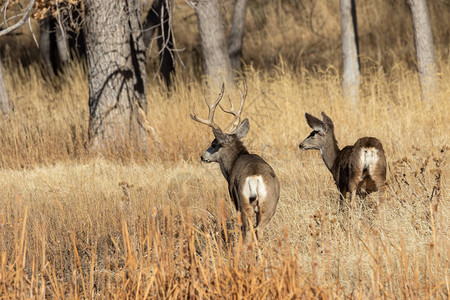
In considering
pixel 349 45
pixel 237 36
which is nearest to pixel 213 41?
pixel 349 45

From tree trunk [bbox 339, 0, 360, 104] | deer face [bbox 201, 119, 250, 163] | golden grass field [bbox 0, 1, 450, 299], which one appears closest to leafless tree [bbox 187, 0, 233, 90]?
golden grass field [bbox 0, 1, 450, 299]

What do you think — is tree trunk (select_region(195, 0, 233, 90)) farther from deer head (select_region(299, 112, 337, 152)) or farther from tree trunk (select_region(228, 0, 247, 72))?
deer head (select_region(299, 112, 337, 152))

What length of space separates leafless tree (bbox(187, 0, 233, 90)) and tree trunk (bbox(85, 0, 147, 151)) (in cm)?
312

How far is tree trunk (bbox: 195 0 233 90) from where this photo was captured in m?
12.6

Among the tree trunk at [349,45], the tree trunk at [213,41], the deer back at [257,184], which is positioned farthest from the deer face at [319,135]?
the tree trunk at [213,41]

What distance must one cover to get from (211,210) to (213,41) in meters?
6.68

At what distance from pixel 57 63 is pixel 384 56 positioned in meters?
10.0

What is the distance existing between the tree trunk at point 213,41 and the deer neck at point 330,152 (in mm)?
5976

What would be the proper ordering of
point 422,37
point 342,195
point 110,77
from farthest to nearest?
point 422,37 < point 110,77 < point 342,195

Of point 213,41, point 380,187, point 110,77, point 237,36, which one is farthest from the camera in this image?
point 237,36

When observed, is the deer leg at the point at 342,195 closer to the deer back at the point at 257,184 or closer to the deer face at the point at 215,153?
the deer back at the point at 257,184

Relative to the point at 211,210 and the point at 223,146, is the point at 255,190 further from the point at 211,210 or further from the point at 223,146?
the point at 211,210

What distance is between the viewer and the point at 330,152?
22.0ft

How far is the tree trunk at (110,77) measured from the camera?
9430 millimetres
